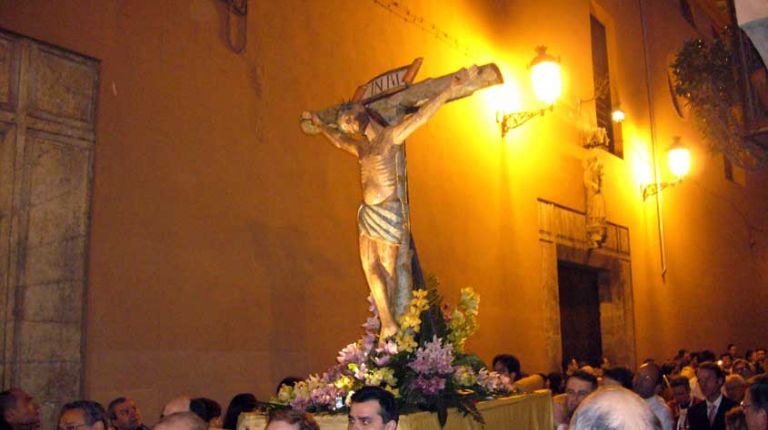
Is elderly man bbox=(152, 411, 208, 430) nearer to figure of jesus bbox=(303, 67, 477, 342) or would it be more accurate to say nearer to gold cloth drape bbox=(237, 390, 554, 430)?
gold cloth drape bbox=(237, 390, 554, 430)

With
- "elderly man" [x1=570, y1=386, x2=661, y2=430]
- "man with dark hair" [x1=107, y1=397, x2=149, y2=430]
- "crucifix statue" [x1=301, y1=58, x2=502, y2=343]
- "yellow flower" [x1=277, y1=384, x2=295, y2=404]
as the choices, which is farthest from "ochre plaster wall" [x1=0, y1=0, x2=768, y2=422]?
"elderly man" [x1=570, y1=386, x2=661, y2=430]


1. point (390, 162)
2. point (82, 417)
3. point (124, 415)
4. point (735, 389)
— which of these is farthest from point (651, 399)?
point (82, 417)

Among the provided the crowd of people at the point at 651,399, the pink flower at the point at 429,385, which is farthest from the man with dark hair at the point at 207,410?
the crowd of people at the point at 651,399

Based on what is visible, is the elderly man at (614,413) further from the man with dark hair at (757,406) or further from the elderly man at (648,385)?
the elderly man at (648,385)

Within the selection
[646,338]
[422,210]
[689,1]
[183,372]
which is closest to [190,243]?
[183,372]

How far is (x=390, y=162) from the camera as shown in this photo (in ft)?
15.9

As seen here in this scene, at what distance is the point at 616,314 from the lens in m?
13.3

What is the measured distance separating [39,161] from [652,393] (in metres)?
4.41

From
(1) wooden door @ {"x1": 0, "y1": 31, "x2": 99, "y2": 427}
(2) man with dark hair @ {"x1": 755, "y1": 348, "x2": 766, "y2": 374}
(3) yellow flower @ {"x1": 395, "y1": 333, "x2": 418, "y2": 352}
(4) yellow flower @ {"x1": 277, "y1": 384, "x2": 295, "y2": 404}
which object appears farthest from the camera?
(2) man with dark hair @ {"x1": 755, "y1": 348, "x2": 766, "y2": 374}

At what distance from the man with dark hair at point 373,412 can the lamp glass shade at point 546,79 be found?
288 inches

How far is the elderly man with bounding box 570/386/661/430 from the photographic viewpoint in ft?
7.34

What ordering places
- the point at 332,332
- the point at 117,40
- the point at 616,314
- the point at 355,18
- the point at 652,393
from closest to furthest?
the point at 652,393 → the point at 117,40 → the point at 332,332 → the point at 355,18 → the point at 616,314

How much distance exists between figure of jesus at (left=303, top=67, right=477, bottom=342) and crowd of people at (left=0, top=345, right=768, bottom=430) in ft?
3.37

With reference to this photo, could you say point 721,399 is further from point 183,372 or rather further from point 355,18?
point 355,18
